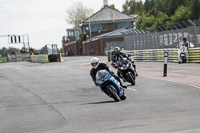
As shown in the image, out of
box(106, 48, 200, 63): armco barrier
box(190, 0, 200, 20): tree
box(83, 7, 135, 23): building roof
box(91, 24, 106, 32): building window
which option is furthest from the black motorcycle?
box(190, 0, 200, 20): tree

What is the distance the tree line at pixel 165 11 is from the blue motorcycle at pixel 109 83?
2918 inches

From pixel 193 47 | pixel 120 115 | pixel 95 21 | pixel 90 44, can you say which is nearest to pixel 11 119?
pixel 120 115

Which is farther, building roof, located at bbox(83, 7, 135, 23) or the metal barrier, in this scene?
building roof, located at bbox(83, 7, 135, 23)

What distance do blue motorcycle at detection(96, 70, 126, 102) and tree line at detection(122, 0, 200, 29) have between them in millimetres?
74111

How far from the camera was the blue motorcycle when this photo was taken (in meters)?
11.4

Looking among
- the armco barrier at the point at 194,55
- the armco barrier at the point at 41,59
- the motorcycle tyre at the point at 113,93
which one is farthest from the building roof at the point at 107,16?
the motorcycle tyre at the point at 113,93

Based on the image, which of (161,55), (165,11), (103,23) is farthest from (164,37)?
(165,11)

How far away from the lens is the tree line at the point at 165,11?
90.7 metres

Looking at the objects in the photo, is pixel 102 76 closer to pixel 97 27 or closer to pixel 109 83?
pixel 109 83

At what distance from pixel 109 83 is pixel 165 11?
121540 mm

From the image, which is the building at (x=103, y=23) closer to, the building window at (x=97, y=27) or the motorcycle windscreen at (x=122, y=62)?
the building window at (x=97, y=27)

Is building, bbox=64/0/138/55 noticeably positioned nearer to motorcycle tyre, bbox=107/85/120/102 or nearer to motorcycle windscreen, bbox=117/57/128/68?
motorcycle windscreen, bbox=117/57/128/68

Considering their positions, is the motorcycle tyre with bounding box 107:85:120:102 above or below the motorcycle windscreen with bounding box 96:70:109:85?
below

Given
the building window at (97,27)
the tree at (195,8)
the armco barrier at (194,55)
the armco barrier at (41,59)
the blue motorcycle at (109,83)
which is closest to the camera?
the blue motorcycle at (109,83)
